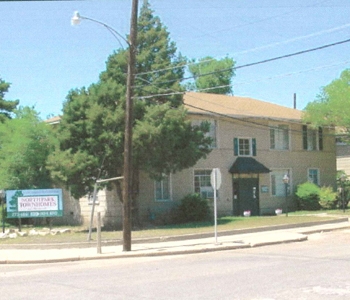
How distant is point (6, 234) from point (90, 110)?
6.30 m

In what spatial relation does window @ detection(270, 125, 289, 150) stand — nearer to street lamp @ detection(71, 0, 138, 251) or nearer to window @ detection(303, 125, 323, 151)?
window @ detection(303, 125, 323, 151)

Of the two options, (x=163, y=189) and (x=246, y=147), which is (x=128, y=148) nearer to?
(x=163, y=189)

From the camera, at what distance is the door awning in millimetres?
34156

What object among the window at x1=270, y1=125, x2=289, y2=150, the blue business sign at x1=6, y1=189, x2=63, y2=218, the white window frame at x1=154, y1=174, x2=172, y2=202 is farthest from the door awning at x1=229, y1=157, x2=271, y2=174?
the blue business sign at x1=6, y1=189, x2=63, y2=218

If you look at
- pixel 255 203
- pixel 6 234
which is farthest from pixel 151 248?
pixel 255 203

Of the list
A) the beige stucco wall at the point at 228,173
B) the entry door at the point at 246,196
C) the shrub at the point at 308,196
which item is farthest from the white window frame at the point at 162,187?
the shrub at the point at 308,196

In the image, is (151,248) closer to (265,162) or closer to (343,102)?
(265,162)

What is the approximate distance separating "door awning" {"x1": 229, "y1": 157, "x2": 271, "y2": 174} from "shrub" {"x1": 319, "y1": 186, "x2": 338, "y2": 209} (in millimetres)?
3609

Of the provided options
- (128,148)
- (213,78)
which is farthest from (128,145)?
(213,78)

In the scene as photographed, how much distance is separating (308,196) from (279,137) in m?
3.94

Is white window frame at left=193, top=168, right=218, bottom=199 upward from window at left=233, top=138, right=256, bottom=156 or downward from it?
downward

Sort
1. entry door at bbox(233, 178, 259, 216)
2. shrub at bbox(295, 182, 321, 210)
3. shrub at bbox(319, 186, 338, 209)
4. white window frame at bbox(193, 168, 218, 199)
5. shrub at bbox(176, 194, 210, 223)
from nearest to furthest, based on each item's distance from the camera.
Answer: shrub at bbox(176, 194, 210, 223), white window frame at bbox(193, 168, 218, 199), entry door at bbox(233, 178, 259, 216), shrub at bbox(319, 186, 338, 209), shrub at bbox(295, 182, 321, 210)

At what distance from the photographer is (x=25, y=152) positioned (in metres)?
31.0

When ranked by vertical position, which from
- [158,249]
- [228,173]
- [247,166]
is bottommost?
[158,249]
